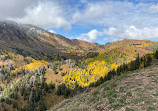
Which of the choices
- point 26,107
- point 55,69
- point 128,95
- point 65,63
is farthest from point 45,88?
point 128,95

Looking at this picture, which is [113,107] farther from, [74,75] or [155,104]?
[74,75]

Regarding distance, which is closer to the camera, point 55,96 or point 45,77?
point 55,96

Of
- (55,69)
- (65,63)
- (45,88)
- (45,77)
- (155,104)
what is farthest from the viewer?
(65,63)

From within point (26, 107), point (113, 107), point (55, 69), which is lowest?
point (26, 107)

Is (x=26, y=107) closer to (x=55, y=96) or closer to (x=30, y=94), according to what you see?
(x=30, y=94)

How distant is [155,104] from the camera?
12461mm

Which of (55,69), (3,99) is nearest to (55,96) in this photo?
(55,69)

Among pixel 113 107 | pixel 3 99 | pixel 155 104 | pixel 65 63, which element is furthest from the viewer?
pixel 65 63

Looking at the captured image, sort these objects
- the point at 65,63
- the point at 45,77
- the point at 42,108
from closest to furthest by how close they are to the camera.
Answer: the point at 42,108
the point at 45,77
the point at 65,63

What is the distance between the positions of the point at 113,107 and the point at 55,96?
128388 millimetres

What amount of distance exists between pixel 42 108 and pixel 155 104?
376 feet

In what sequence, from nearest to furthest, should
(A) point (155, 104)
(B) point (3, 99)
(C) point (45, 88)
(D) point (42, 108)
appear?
(A) point (155, 104) < (D) point (42, 108) < (B) point (3, 99) < (C) point (45, 88)

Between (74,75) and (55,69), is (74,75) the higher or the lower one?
the lower one

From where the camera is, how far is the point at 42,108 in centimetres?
10600
